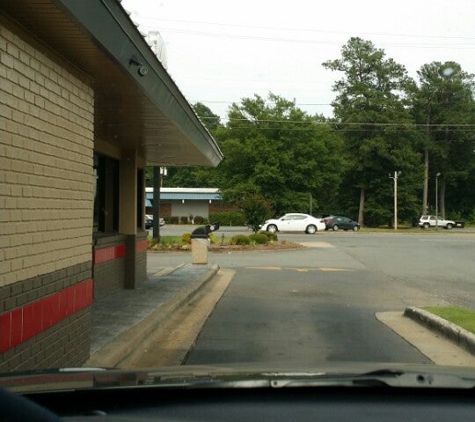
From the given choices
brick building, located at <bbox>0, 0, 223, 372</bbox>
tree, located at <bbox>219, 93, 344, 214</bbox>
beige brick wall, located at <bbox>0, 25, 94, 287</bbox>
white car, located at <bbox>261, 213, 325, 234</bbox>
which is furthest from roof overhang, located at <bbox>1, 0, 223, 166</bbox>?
tree, located at <bbox>219, 93, 344, 214</bbox>

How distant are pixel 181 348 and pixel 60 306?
2711 millimetres

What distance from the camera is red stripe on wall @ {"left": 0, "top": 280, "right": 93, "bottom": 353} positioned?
15.8 feet

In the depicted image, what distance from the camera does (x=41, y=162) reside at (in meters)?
5.53

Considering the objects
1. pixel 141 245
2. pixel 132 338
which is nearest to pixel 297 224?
pixel 141 245

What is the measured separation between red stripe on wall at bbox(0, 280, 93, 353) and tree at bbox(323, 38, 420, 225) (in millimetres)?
66563

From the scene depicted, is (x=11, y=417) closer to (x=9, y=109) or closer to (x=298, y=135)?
(x=9, y=109)

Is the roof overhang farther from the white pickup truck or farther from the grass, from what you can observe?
the white pickup truck

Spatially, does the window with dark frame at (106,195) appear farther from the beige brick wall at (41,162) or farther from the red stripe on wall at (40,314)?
the red stripe on wall at (40,314)

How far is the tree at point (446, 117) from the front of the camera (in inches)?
3130

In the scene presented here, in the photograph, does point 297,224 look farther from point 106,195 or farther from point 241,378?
point 241,378

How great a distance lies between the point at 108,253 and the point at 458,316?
6.36 meters

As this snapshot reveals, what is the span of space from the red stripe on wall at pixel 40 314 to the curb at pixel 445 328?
472 cm

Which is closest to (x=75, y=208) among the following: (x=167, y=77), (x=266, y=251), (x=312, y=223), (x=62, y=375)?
(x=167, y=77)

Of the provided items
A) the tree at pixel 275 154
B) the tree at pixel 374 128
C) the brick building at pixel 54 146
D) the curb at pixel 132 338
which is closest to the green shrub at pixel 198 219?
the tree at pixel 275 154
